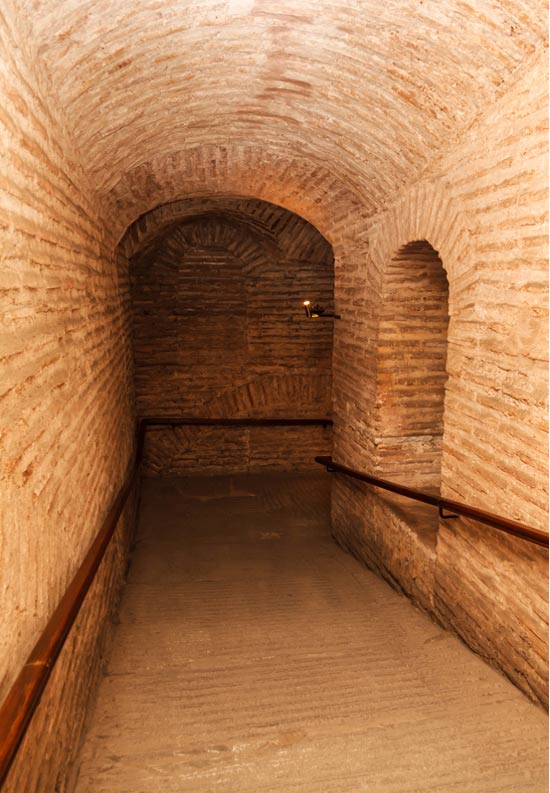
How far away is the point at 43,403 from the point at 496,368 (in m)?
2.19

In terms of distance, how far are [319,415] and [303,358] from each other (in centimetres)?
89

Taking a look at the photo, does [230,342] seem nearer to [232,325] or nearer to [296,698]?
[232,325]

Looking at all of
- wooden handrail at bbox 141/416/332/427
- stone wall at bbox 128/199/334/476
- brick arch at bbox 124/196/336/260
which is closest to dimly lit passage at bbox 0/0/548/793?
brick arch at bbox 124/196/336/260

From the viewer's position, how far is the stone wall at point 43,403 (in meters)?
1.92

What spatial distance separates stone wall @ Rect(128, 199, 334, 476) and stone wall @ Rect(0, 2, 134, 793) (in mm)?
4068

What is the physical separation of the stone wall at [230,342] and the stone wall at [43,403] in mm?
4068

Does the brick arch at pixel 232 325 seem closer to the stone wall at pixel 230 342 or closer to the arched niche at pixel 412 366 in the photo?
the stone wall at pixel 230 342

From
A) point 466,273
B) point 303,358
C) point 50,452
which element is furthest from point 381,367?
point 303,358

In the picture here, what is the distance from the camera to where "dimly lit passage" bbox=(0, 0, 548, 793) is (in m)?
2.25

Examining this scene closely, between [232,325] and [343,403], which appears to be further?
[232,325]

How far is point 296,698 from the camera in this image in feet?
9.87

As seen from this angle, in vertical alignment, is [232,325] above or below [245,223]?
below

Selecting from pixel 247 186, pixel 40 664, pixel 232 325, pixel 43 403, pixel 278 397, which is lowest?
pixel 40 664

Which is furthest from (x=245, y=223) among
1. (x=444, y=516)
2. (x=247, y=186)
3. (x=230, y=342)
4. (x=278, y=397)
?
(x=444, y=516)
